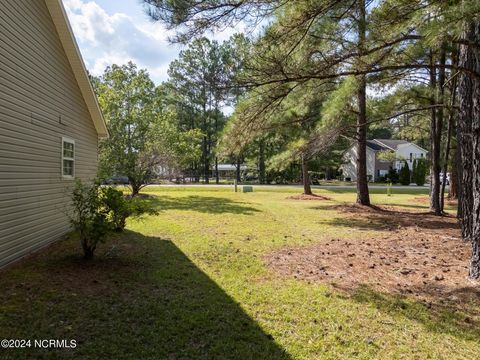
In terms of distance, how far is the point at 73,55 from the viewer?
8008 mm

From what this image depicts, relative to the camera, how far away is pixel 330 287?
475 centimetres

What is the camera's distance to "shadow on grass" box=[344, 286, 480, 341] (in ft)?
11.4

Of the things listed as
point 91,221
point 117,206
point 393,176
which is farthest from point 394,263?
point 393,176

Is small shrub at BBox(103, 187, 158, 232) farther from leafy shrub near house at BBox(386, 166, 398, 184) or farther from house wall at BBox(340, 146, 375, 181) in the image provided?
house wall at BBox(340, 146, 375, 181)

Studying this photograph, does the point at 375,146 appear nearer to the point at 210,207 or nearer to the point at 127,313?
the point at 210,207

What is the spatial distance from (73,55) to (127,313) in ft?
22.7

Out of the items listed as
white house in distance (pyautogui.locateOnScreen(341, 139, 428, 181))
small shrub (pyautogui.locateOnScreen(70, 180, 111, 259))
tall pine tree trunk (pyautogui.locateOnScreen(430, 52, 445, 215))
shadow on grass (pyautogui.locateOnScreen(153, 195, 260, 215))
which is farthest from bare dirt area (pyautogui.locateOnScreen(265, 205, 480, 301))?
white house in distance (pyautogui.locateOnScreen(341, 139, 428, 181))

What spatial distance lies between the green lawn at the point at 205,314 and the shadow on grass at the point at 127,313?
1 cm

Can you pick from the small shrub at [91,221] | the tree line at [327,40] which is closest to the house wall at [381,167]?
the tree line at [327,40]

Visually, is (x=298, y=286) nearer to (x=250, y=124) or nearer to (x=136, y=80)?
(x=250, y=124)

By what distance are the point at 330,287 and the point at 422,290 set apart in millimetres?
1285

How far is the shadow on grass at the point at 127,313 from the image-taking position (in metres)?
3.00

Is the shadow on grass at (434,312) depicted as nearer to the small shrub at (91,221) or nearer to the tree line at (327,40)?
the tree line at (327,40)

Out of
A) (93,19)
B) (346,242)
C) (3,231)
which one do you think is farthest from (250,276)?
(93,19)
